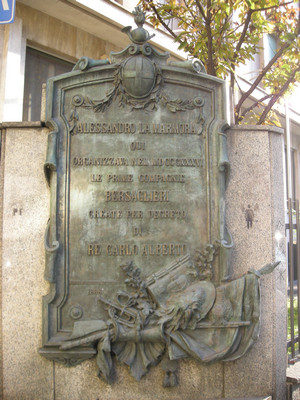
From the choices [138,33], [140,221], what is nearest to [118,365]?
[140,221]

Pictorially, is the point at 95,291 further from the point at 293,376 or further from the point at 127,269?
the point at 293,376

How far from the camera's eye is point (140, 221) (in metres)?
3.88

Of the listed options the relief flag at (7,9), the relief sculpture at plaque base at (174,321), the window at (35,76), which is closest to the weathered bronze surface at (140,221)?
the relief sculpture at plaque base at (174,321)

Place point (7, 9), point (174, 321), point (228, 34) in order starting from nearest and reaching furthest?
point (174, 321), point (7, 9), point (228, 34)

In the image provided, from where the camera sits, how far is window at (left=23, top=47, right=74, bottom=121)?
305 inches

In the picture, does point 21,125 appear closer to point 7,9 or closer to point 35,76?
point 7,9

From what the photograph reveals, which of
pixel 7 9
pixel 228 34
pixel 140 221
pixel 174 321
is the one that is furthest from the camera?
pixel 228 34

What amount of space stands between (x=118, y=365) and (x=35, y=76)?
5948 mm

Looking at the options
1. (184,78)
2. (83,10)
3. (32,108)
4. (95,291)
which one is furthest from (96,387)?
(83,10)

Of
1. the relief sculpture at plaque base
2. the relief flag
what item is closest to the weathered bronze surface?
the relief sculpture at plaque base

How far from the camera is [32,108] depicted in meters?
7.79

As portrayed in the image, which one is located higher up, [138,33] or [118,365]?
[138,33]

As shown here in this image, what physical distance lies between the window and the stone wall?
4013 millimetres

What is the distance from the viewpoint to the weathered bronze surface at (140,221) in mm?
3668
